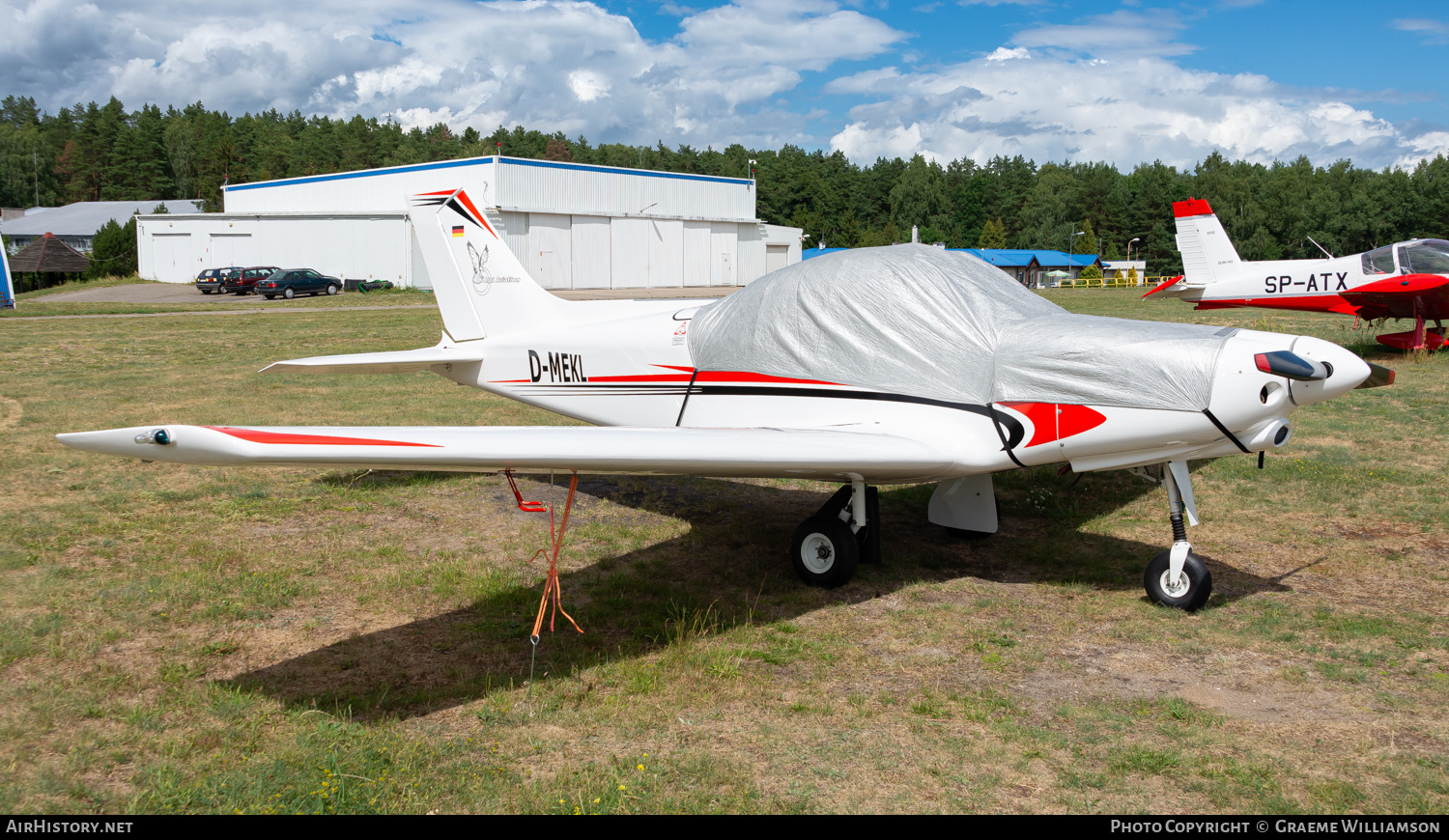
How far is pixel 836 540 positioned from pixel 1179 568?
2.21 m

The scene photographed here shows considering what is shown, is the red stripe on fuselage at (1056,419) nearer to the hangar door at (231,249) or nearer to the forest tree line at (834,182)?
the hangar door at (231,249)

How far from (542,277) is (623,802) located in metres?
45.1

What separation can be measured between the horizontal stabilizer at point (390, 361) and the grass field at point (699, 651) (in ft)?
3.94

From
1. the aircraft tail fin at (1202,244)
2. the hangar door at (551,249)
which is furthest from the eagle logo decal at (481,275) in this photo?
the hangar door at (551,249)

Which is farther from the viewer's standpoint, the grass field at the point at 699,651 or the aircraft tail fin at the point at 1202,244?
the aircraft tail fin at the point at 1202,244

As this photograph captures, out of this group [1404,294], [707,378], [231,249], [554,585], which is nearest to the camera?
[554,585]

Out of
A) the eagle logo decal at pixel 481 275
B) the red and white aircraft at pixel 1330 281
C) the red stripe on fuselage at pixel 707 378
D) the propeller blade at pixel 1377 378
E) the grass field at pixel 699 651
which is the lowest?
the grass field at pixel 699 651

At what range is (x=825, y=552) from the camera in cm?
632

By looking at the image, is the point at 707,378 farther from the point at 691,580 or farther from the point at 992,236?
the point at 992,236

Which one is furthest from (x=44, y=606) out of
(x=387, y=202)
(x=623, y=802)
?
(x=387, y=202)

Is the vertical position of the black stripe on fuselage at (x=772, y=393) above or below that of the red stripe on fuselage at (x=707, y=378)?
below

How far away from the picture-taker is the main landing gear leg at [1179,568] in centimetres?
563

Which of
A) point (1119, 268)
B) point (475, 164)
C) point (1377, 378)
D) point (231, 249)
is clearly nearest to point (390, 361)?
point (1377, 378)

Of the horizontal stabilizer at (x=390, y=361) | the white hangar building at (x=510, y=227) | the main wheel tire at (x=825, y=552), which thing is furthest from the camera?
the white hangar building at (x=510, y=227)
